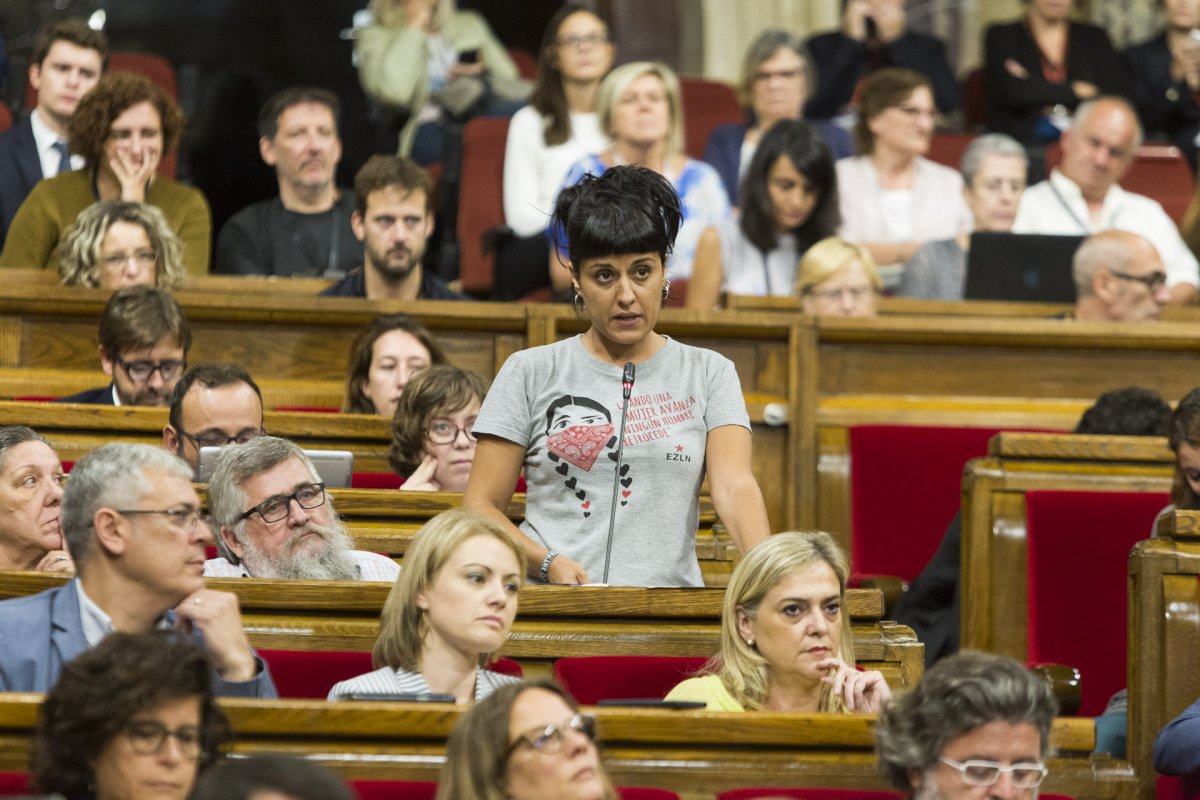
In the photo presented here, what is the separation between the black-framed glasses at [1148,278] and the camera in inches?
165

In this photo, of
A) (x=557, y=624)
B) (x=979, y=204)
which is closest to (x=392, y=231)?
(x=979, y=204)

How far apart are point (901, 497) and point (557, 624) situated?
153cm

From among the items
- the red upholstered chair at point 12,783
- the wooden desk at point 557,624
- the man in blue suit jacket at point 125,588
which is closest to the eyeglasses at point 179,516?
the man in blue suit jacket at point 125,588

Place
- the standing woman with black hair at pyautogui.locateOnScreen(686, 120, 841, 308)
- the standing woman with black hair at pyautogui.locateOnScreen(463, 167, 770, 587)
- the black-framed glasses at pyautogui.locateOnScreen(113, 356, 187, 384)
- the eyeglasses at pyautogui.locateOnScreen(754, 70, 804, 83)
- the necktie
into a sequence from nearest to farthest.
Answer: the standing woman with black hair at pyautogui.locateOnScreen(463, 167, 770, 587)
the black-framed glasses at pyautogui.locateOnScreen(113, 356, 187, 384)
the standing woman with black hair at pyautogui.locateOnScreen(686, 120, 841, 308)
the necktie
the eyeglasses at pyautogui.locateOnScreen(754, 70, 804, 83)

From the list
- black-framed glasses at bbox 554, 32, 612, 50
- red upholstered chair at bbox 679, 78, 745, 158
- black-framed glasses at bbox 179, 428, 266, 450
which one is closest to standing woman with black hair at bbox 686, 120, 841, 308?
black-framed glasses at bbox 554, 32, 612, 50

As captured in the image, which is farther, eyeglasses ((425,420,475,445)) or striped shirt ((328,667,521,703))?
eyeglasses ((425,420,475,445))

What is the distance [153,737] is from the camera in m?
1.72

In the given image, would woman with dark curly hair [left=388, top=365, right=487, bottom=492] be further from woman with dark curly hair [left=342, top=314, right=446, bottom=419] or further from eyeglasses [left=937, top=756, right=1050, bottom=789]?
eyeglasses [left=937, top=756, right=1050, bottom=789]

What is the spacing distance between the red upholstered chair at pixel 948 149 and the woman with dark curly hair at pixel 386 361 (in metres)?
2.44

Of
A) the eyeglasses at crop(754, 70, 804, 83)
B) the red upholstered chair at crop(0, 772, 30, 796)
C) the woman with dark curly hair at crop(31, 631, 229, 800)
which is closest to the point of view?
the woman with dark curly hair at crop(31, 631, 229, 800)

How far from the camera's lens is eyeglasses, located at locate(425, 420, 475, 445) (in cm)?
313

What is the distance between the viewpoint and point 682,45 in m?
6.86

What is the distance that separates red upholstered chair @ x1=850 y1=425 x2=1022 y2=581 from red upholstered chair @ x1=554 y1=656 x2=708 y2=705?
1441 millimetres

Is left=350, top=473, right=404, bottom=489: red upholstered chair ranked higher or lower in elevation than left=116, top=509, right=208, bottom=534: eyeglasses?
lower
